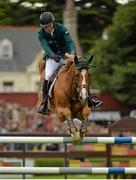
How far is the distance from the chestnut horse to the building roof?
1954 inches

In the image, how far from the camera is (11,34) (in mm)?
64125

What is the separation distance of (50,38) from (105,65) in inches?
1224

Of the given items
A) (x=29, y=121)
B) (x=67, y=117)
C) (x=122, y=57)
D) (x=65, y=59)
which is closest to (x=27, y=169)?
(x=67, y=117)

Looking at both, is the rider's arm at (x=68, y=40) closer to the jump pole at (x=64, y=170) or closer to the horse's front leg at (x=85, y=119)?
the horse's front leg at (x=85, y=119)

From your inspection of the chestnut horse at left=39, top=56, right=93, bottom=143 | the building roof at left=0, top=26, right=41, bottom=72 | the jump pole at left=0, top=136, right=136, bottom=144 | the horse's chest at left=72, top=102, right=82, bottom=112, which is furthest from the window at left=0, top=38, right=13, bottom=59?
the jump pole at left=0, top=136, right=136, bottom=144

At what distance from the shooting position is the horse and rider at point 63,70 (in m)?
10.9

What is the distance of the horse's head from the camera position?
10.7m

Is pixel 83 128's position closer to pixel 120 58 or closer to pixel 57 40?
pixel 57 40

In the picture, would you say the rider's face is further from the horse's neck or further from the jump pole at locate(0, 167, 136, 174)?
the jump pole at locate(0, 167, 136, 174)

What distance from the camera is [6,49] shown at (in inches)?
2506

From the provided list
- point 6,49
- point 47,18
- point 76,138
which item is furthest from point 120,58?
point 76,138

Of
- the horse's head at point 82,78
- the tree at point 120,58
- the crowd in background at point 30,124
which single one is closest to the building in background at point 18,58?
the tree at point 120,58

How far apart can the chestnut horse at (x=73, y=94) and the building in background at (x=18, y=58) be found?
4865 centimetres

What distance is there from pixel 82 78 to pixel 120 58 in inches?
1243
